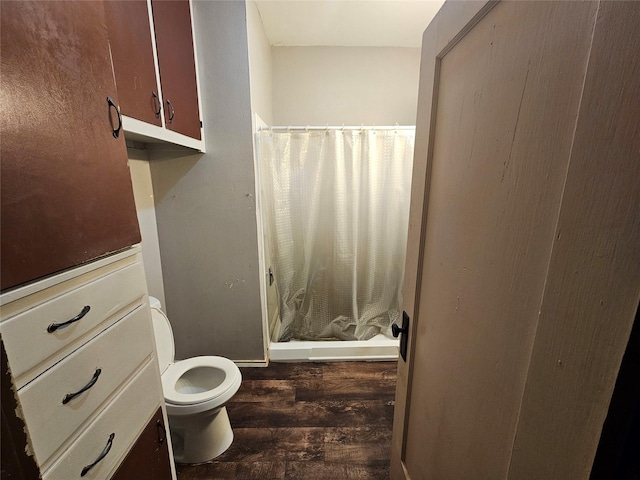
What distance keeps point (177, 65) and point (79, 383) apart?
4.66ft

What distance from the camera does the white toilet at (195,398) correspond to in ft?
4.09

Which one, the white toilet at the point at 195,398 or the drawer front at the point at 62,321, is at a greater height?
the drawer front at the point at 62,321

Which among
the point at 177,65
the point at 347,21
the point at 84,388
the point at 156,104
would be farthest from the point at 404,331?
the point at 347,21

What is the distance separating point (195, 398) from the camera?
4.09 ft

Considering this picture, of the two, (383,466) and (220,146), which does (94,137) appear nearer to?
(220,146)

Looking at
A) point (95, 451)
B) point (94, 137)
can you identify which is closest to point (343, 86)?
point (94, 137)

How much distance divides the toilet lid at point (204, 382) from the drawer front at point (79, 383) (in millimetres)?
534

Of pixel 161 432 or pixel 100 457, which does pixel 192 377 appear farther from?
pixel 100 457

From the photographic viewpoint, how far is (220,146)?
1.69m

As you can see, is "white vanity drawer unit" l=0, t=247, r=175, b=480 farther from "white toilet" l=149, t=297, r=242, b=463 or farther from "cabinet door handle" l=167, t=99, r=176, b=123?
"cabinet door handle" l=167, t=99, r=176, b=123

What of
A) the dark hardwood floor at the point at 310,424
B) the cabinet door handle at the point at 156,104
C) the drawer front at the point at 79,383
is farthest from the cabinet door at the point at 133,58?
the dark hardwood floor at the point at 310,424

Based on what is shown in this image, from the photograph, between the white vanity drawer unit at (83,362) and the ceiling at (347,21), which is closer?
the white vanity drawer unit at (83,362)

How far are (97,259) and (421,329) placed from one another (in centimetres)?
91

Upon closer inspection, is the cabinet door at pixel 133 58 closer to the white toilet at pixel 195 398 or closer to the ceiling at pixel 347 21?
the white toilet at pixel 195 398
